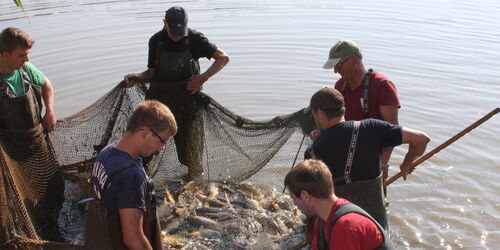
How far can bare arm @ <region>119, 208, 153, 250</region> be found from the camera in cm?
313

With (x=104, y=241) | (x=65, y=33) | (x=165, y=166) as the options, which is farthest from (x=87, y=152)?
(x=65, y=33)

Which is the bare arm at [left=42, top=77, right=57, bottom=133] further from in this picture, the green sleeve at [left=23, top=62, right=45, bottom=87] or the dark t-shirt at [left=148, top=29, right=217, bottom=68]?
the dark t-shirt at [left=148, top=29, right=217, bottom=68]

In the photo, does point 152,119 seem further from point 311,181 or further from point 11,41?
point 11,41

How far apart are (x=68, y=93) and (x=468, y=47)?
34.9ft

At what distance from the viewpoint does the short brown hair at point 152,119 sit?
10.4 ft

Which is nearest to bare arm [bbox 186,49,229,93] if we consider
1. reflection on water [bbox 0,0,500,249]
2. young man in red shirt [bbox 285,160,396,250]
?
reflection on water [bbox 0,0,500,249]

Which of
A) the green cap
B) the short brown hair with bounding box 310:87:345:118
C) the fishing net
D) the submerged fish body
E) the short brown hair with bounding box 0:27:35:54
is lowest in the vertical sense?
the submerged fish body

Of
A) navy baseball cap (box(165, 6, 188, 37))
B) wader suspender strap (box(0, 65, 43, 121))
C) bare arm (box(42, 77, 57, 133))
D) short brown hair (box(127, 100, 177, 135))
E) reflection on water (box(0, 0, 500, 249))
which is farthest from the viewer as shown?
reflection on water (box(0, 0, 500, 249))

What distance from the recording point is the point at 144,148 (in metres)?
3.23

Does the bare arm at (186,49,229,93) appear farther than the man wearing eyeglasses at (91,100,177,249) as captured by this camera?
Yes

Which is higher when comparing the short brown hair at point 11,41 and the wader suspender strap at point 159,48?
the short brown hair at point 11,41

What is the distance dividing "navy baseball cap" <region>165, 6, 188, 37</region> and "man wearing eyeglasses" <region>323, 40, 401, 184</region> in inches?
76.0

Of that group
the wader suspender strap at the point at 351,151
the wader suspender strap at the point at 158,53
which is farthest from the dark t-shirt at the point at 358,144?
the wader suspender strap at the point at 158,53

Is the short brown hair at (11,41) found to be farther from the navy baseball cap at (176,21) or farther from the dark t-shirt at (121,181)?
the dark t-shirt at (121,181)
